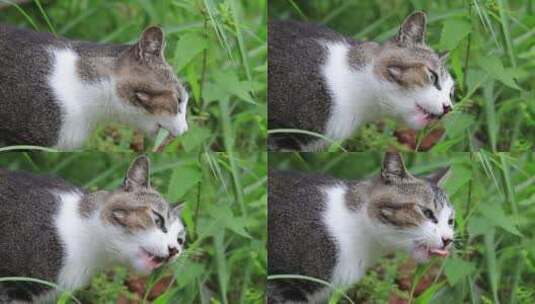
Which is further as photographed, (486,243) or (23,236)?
(486,243)

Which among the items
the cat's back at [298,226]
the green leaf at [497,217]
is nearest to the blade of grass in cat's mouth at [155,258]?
the cat's back at [298,226]

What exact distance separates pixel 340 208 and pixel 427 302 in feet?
1.32

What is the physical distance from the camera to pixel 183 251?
125 inches

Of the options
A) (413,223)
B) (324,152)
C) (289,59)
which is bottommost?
(413,223)

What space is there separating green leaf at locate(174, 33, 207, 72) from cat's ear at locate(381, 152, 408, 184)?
628mm

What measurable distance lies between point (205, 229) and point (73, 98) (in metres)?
0.55

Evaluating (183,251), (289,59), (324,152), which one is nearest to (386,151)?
(324,152)

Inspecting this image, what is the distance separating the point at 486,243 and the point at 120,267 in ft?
3.61

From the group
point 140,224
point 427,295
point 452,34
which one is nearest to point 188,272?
point 140,224

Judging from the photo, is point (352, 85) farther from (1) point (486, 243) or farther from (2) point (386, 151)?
(1) point (486, 243)

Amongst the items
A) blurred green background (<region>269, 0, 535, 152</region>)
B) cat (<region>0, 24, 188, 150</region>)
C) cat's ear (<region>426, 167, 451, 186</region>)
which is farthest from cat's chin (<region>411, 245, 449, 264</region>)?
cat (<region>0, 24, 188, 150</region>)

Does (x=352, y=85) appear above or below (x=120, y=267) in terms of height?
above

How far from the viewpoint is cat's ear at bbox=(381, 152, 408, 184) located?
10.4ft

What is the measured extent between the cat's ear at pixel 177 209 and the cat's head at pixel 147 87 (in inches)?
9.1
